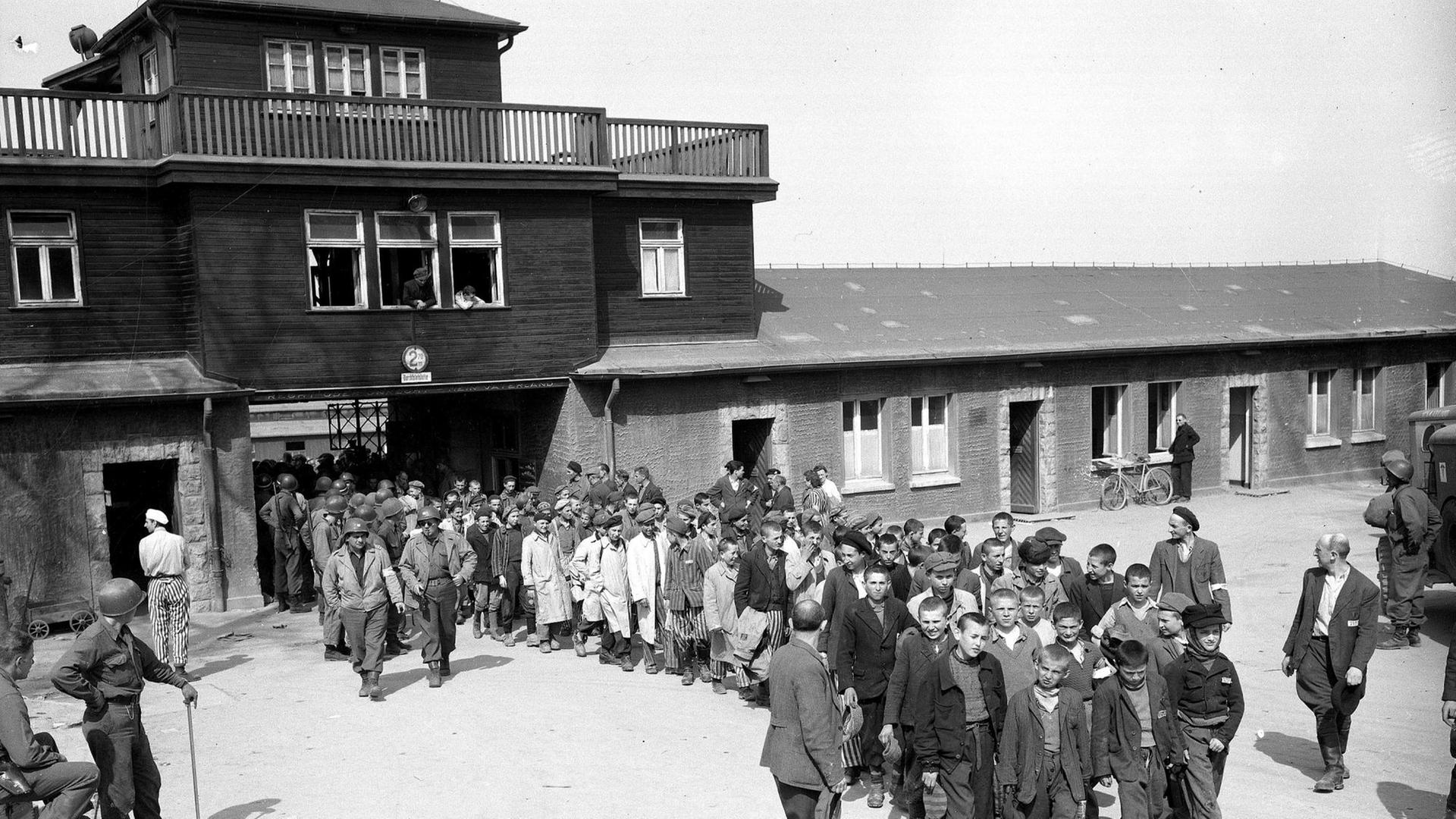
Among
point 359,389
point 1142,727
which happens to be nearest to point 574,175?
point 359,389

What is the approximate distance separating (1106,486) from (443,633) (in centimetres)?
1611

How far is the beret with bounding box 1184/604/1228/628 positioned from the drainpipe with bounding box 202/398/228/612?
13793mm

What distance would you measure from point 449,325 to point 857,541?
37.9ft

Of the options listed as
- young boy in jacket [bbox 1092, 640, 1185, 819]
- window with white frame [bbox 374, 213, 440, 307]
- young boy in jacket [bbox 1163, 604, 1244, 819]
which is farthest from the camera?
window with white frame [bbox 374, 213, 440, 307]

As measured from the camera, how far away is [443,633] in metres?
12.1

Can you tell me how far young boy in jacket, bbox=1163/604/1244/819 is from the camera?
733cm

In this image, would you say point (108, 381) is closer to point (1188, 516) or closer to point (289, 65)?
point (289, 65)

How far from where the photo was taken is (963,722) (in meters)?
7.21

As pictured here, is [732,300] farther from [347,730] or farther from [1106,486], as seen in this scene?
[347,730]

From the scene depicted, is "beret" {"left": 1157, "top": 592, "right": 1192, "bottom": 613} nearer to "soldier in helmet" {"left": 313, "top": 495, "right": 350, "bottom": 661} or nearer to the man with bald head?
the man with bald head

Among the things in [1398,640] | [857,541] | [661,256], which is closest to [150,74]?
[661,256]

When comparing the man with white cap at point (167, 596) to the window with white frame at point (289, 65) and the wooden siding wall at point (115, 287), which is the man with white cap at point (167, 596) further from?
the window with white frame at point (289, 65)

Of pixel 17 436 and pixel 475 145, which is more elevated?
pixel 475 145

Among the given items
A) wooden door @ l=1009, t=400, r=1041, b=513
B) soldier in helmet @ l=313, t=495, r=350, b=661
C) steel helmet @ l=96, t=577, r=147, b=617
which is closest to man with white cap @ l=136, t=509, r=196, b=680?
soldier in helmet @ l=313, t=495, r=350, b=661
